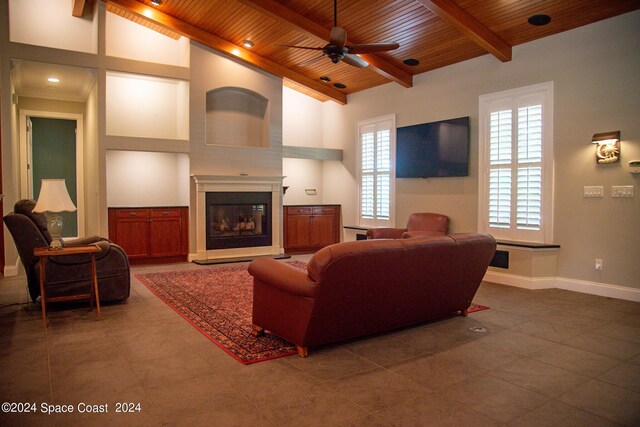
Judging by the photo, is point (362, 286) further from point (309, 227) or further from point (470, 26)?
point (309, 227)

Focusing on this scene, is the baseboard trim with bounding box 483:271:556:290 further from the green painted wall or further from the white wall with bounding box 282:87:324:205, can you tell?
the green painted wall

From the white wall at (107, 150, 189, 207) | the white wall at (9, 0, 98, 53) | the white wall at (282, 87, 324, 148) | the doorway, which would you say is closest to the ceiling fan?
the white wall at (107, 150, 189, 207)

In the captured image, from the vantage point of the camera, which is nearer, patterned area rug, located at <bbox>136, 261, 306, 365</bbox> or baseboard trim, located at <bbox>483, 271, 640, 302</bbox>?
patterned area rug, located at <bbox>136, 261, 306, 365</bbox>

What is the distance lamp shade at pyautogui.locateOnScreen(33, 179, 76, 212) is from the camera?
416 centimetres

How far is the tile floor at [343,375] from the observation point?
2.36 metres

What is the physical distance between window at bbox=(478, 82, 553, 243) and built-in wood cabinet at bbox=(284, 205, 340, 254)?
137 inches

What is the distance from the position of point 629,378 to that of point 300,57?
6.67 meters

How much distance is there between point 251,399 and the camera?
8.33ft

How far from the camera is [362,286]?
316cm

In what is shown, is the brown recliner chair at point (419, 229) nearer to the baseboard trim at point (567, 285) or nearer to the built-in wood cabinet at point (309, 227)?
the baseboard trim at point (567, 285)

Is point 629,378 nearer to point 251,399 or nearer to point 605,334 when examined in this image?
point 605,334

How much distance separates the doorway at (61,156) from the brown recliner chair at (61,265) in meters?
5.04

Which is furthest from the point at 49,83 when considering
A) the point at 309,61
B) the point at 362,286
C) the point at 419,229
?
the point at 362,286

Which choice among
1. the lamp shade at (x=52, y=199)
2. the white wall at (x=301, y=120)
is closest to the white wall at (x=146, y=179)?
the white wall at (x=301, y=120)
